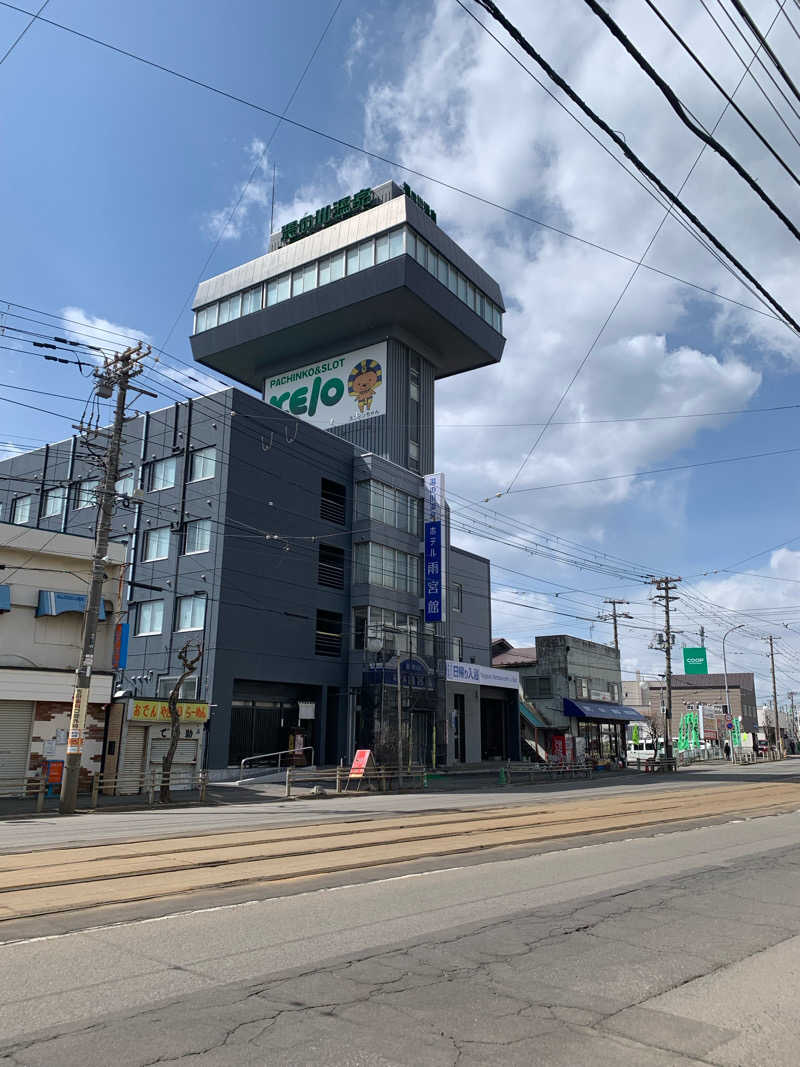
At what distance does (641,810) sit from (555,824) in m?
4.43

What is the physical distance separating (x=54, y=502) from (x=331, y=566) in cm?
1703

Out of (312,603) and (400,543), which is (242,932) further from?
(400,543)

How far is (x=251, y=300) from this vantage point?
54.0 meters

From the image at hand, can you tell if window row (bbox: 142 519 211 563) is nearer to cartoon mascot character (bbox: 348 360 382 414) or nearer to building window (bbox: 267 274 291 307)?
cartoon mascot character (bbox: 348 360 382 414)

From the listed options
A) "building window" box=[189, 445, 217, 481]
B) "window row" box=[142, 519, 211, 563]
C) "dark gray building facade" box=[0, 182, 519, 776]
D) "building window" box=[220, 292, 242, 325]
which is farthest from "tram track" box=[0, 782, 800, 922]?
"building window" box=[220, 292, 242, 325]

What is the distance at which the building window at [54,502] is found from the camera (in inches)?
1745

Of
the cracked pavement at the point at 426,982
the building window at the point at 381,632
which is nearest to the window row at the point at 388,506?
the building window at the point at 381,632

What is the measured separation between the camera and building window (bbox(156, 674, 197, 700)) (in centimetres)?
3406

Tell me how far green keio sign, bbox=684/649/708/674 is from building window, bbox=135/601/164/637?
127 ft

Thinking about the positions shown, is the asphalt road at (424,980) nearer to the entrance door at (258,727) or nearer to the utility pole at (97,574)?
the utility pole at (97,574)

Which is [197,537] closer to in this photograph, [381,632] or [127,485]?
[127,485]

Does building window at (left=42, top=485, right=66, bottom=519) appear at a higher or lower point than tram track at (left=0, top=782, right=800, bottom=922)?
higher

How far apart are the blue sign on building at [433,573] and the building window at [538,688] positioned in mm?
16940

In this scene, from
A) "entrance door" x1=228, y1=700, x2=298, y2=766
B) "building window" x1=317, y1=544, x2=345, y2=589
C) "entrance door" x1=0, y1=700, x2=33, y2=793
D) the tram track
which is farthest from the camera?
"building window" x1=317, y1=544, x2=345, y2=589
